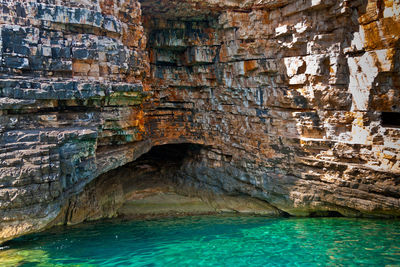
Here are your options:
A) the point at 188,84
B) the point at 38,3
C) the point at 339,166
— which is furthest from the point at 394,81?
the point at 38,3

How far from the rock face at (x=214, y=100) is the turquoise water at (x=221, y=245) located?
0.59 metres

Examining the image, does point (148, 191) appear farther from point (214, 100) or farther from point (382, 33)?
point (382, 33)

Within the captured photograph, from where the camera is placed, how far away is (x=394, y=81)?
836cm

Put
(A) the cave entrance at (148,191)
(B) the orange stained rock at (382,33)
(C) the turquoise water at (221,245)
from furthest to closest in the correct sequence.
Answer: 1. (A) the cave entrance at (148,191)
2. (B) the orange stained rock at (382,33)
3. (C) the turquoise water at (221,245)

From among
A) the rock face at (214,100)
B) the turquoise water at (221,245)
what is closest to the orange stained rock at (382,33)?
the rock face at (214,100)

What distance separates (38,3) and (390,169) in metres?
9.78

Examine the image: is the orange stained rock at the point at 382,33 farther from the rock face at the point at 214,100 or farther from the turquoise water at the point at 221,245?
the turquoise water at the point at 221,245

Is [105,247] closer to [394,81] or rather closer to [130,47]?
[130,47]

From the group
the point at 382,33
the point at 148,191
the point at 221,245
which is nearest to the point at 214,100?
the point at 148,191

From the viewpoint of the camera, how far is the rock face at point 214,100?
8.28 m

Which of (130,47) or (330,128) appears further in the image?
(130,47)

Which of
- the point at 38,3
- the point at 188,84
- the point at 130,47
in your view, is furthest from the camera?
the point at 188,84

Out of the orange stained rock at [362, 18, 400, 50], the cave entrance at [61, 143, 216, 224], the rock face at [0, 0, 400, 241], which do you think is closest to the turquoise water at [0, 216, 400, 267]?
the rock face at [0, 0, 400, 241]

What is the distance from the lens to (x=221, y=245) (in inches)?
335
